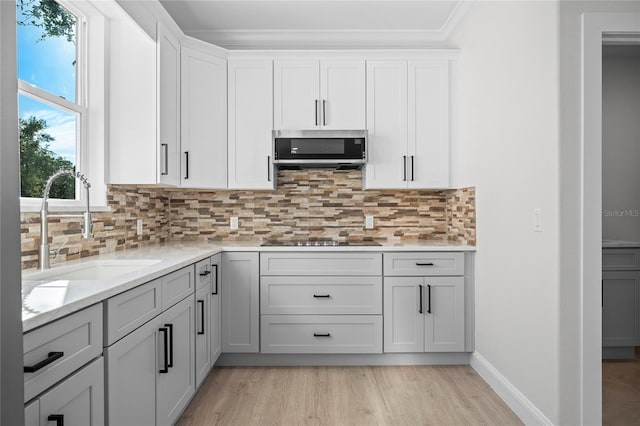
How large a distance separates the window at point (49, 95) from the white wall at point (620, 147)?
4035mm

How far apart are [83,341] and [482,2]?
9.84 feet

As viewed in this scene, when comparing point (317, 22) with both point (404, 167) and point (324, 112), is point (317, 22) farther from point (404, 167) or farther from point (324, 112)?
point (404, 167)

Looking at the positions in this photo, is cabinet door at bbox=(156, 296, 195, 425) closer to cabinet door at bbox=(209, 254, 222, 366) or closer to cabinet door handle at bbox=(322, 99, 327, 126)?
cabinet door at bbox=(209, 254, 222, 366)

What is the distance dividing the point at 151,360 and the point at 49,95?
1.54m

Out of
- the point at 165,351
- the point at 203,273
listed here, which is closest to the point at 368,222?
the point at 203,273

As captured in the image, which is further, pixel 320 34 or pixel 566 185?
pixel 320 34

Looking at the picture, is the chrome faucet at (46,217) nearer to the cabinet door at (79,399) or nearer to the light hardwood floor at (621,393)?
the cabinet door at (79,399)

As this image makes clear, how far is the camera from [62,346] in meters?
1.10

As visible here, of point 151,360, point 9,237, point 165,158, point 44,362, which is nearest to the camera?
point 9,237

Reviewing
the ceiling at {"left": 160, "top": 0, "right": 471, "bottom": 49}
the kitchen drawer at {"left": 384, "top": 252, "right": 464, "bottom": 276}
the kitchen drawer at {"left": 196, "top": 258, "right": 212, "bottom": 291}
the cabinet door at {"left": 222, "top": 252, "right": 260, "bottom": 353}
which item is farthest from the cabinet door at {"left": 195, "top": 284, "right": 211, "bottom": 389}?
the ceiling at {"left": 160, "top": 0, "right": 471, "bottom": 49}

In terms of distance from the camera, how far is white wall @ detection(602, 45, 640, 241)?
3.33 m

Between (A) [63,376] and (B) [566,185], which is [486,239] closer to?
(B) [566,185]

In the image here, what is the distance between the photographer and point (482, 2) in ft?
8.82

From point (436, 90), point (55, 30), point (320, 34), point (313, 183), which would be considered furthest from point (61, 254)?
point (436, 90)
